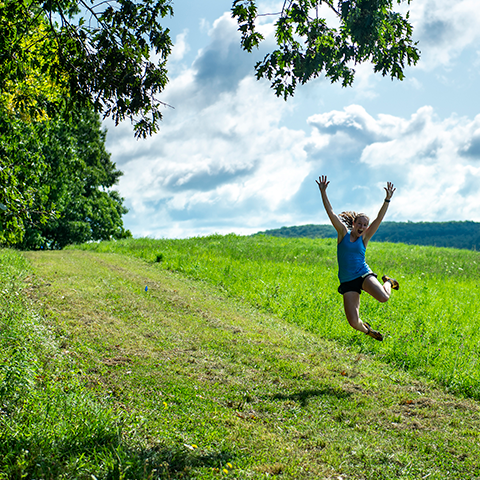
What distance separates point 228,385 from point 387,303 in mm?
7592

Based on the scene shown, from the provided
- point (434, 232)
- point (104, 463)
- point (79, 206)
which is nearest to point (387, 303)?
point (104, 463)

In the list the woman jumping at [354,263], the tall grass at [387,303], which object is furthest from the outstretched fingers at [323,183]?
the tall grass at [387,303]

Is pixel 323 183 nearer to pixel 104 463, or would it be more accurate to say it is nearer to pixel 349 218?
pixel 349 218

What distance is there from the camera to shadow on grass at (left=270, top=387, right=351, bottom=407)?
5859 millimetres

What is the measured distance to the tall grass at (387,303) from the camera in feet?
26.5

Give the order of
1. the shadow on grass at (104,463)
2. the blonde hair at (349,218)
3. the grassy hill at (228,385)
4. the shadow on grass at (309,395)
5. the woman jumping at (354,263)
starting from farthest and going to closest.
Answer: the blonde hair at (349,218)
the woman jumping at (354,263)
the shadow on grass at (309,395)
the grassy hill at (228,385)
the shadow on grass at (104,463)

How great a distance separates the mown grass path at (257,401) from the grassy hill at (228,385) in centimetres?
2

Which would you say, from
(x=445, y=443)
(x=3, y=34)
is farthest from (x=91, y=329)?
(x=445, y=443)

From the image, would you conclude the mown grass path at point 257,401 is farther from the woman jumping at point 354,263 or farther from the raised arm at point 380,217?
the raised arm at point 380,217

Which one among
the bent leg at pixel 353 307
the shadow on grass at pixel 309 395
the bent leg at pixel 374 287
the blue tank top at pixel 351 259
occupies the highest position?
the blue tank top at pixel 351 259

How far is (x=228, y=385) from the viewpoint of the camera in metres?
6.18

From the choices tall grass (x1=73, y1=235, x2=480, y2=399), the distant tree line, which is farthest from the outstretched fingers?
the distant tree line

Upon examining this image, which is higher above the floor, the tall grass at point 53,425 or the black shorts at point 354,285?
the black shorts at point 354,285

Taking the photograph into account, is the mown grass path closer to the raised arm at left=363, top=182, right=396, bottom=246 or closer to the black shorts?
the black shorts
